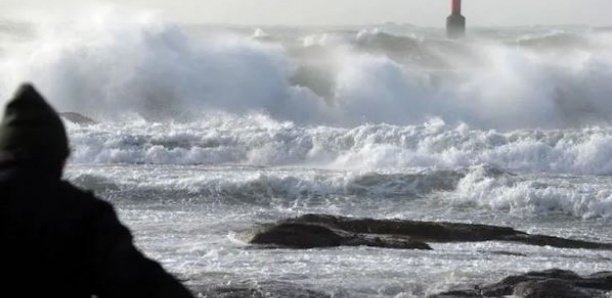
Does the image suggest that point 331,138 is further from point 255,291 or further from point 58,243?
point 58,243

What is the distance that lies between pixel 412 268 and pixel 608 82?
83.6ft

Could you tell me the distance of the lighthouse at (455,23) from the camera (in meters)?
48.9

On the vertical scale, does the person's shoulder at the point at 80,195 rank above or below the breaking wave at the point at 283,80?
below

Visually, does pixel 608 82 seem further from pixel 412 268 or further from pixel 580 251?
pixel 412 268

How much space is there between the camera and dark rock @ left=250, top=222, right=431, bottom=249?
42.0 ft

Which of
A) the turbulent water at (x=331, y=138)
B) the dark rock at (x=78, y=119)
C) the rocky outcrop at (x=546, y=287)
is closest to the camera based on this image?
the rocky outcrop at (x=546, y=287)

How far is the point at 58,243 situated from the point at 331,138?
22.5m

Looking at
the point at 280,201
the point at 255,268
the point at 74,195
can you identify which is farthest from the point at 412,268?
the point at 74,195

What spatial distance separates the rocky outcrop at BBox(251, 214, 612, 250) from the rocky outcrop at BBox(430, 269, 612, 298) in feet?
8.03

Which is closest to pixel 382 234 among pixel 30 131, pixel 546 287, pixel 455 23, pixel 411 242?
pixel 411 242

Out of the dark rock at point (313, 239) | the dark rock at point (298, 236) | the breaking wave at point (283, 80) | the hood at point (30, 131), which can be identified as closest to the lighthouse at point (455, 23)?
the breaking wave at point (283, 80)

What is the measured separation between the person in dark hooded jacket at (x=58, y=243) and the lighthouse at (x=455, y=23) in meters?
46.4

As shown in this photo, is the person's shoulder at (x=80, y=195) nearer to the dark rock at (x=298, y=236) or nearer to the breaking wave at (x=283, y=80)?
the dark rock at (x=298, y=236)

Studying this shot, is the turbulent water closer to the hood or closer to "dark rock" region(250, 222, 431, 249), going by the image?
"dark rock" region(250, 222, 431, 249)
